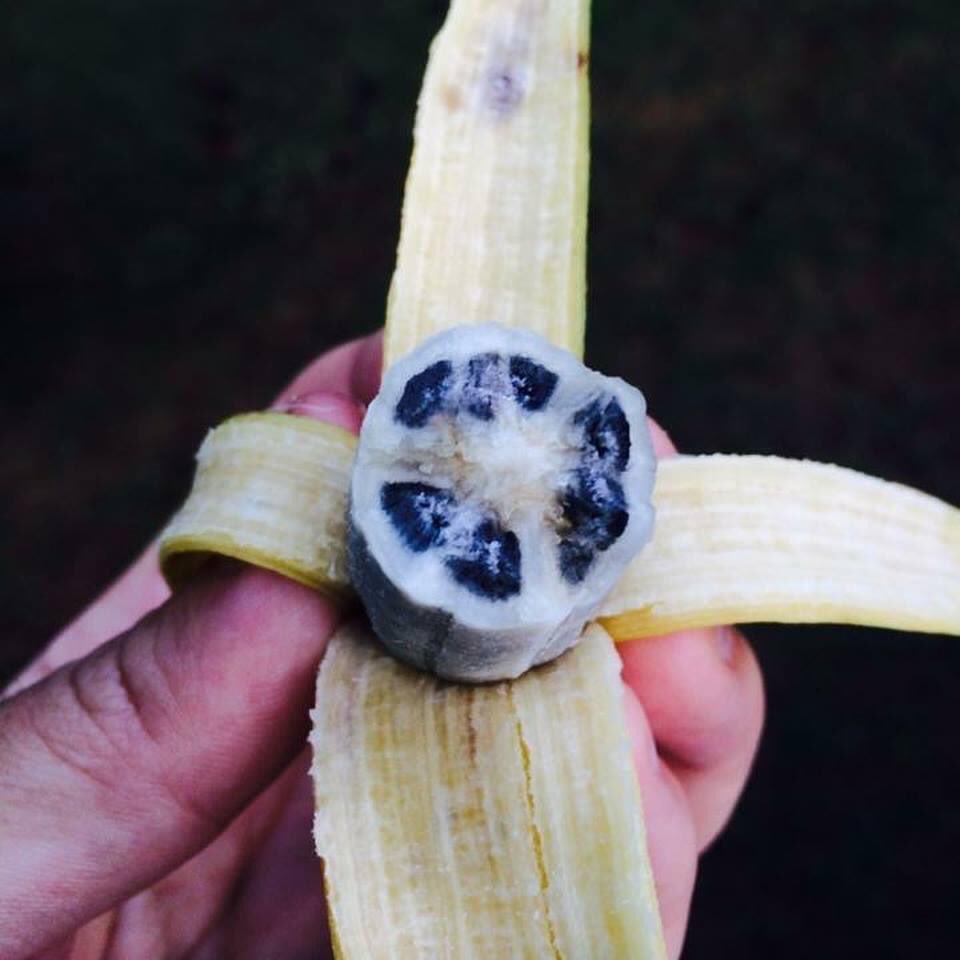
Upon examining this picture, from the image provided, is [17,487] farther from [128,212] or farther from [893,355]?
[893,355]

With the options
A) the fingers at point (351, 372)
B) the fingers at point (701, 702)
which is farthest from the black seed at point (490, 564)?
the fingers at point (351, 372)

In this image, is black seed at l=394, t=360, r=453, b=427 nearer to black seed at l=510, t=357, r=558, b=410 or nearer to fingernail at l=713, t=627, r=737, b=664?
black seed at l=510, t=357, r=558, b=410

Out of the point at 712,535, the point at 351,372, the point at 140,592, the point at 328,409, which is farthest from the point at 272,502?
the point at 140,592

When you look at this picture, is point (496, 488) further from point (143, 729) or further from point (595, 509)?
point (143, 729)

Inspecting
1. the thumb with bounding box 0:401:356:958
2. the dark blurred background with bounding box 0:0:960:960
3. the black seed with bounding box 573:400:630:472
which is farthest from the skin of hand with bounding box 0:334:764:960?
the dark blurred background with bounding box 0:0:960:960

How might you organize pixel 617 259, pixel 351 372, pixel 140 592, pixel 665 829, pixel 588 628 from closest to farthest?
1. pixel 588 628
2. pixel 665 829
3. pixel 351 372
4. pixel 140 592
5. pixel 617 259

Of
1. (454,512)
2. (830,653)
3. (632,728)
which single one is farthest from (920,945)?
(454,512)

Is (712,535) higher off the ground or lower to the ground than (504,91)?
lower

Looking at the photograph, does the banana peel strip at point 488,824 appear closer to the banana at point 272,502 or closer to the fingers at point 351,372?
the banana at point 272,502
